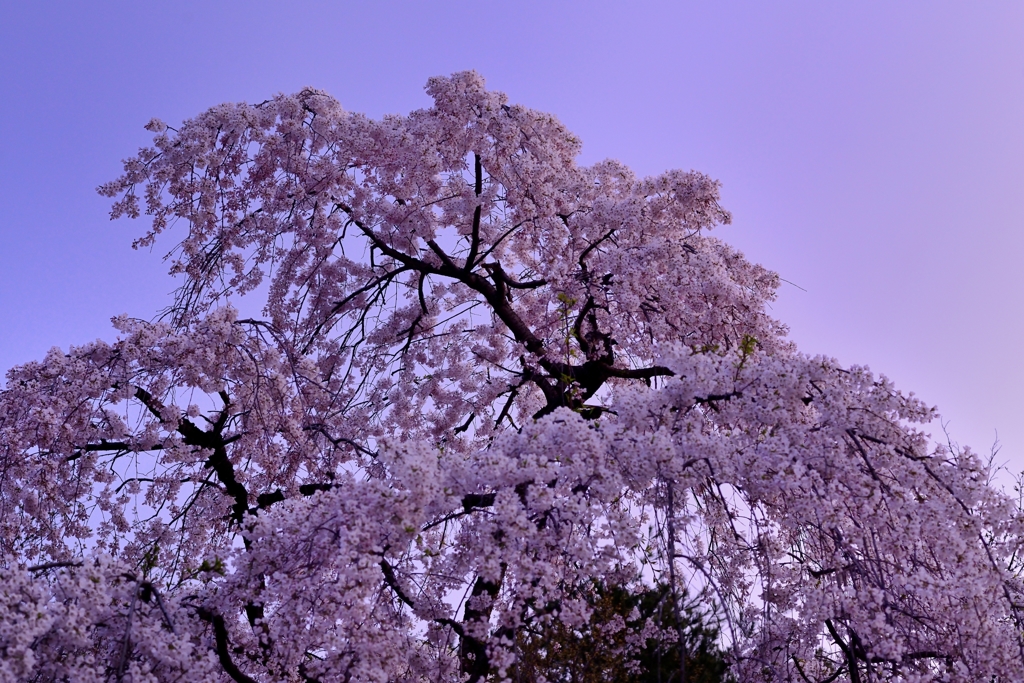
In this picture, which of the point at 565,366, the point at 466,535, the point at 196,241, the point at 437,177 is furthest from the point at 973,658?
the point at 196,241

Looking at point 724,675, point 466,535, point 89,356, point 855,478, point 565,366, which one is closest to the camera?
point 855,478

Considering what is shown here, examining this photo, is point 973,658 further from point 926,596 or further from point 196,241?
point 196,241

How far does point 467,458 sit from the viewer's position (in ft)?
19.4

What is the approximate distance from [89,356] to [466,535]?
3509 millimetres

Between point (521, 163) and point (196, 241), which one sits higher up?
point (521, 163)

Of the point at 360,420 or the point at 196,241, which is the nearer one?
the point at 196,241

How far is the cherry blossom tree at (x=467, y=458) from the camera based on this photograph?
4.57 m

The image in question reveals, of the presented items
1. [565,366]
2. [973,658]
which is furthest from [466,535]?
[565,366]

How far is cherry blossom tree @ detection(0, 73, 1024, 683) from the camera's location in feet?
15.0

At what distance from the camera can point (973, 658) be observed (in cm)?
512

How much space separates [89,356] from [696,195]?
6.02 metres

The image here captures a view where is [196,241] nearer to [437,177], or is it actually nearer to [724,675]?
[437,177]

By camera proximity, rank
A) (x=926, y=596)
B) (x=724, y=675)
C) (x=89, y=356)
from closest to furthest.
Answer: (x=926, y=596) < (x=89, y=356) < (x=724, y=675)

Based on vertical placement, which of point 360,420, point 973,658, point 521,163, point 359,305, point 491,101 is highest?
point 491,101
